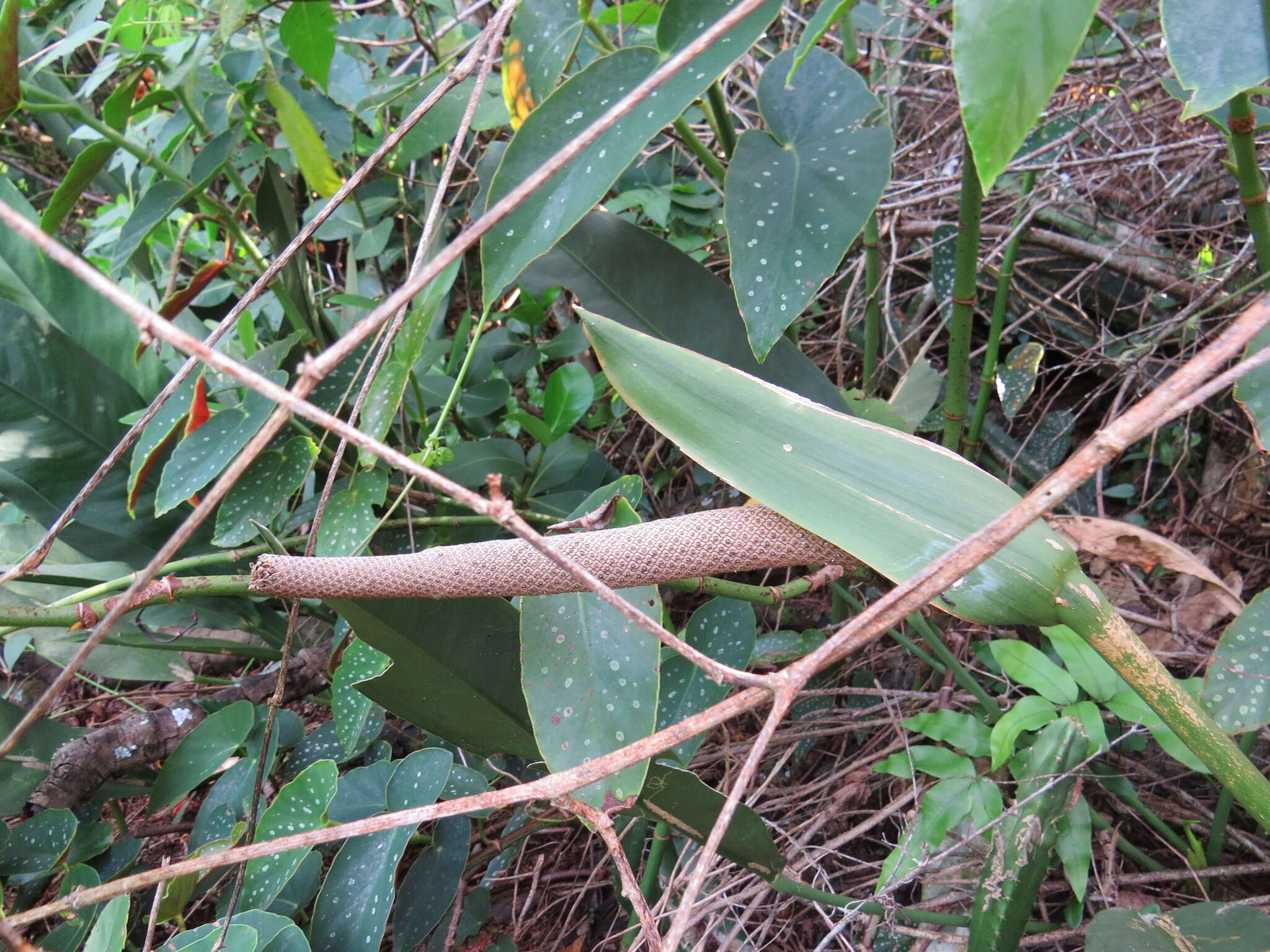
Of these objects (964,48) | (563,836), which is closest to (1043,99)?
(964,48)

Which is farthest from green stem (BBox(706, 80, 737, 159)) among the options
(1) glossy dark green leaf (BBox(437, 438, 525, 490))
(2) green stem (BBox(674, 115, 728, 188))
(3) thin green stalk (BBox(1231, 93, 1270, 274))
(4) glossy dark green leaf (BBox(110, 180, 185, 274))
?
(4) glossy dark green leaf (BBox(110, 180, 185, 274))

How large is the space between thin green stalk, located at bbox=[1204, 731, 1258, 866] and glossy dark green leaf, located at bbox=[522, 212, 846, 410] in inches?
19.1

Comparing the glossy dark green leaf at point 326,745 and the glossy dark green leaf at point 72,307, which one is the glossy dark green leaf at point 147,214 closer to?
the glossy dark green leaf at point 72,307

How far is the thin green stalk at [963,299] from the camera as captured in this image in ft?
2.04

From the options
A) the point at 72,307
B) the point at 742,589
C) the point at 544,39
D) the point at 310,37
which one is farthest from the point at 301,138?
the point at 742,589

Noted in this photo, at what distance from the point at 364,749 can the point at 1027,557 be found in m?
0.74

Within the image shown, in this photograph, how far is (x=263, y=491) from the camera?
80 cm

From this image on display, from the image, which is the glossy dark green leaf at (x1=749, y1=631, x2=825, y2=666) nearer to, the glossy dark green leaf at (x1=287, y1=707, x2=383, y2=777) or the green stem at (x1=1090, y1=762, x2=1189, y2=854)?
the green stem at (x1=1090, y1=762, x2=1189, y2=854)

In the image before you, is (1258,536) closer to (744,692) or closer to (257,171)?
(744,692)

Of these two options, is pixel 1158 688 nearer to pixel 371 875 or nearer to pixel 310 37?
pixel 371 875

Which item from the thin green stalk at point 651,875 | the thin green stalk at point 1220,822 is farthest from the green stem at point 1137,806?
the thin green stalk at point 651,875

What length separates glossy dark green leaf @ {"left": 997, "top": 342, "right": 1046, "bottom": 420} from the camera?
98cm

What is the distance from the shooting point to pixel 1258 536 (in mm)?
1017

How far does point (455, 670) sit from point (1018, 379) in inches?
31.5
